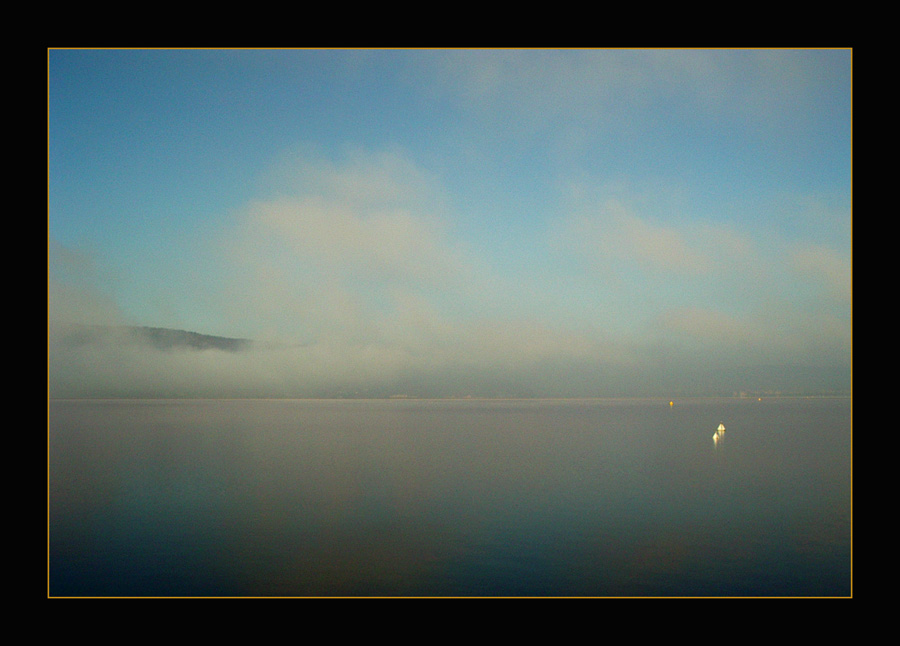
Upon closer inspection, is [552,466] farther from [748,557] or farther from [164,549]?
[164,549]

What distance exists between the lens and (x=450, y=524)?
40.5 ft

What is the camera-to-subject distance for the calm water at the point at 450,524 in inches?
358

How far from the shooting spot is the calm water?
29.9ft
